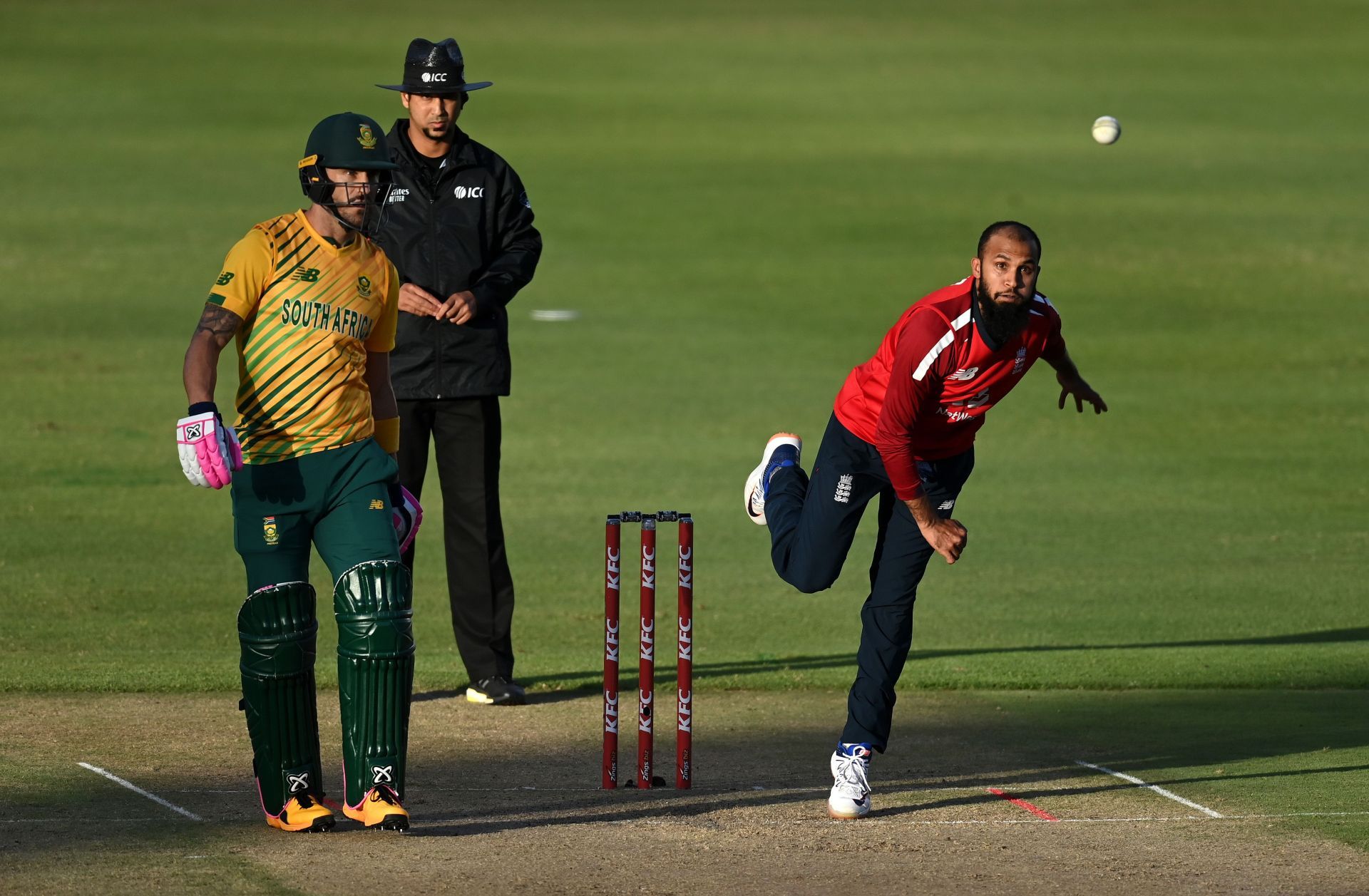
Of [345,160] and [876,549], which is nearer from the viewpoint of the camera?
[345,160]

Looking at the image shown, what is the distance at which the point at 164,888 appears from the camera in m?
5.44

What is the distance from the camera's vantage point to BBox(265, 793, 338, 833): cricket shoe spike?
19.8 ft

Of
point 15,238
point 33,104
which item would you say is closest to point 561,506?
point 15,238

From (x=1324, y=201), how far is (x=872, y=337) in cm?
1052

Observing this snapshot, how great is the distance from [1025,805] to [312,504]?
8.49 feet

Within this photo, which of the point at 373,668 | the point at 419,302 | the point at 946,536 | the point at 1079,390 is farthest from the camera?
the point at 419,302

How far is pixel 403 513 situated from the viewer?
249 inches

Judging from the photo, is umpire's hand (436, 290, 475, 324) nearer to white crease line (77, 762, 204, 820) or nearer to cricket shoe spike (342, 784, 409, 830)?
white crease line (77, 762, 204, 820)

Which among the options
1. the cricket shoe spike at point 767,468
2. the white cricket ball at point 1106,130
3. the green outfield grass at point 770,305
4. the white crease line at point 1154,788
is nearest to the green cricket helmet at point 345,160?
the cricket shoe spike at point 767,468

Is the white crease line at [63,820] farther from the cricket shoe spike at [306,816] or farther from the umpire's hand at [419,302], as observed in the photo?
the umpire's hand at [419,302]

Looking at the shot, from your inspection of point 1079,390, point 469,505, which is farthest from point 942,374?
point 469,505

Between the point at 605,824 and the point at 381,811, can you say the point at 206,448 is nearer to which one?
the point at 381,811

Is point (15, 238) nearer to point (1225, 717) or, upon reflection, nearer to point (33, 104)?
point (33, 104)

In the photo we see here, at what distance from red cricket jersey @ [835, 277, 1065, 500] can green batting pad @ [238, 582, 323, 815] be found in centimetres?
193
